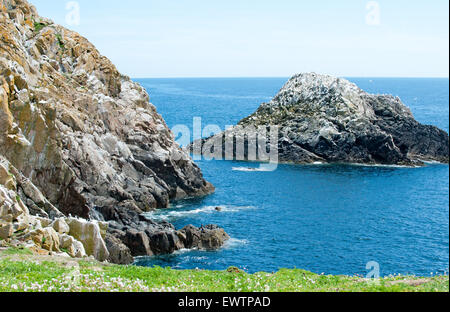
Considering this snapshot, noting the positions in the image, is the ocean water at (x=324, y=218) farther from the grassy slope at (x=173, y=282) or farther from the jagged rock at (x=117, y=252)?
the grassy slope at (x=173, y=282)

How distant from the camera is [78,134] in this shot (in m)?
68.7

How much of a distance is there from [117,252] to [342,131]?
78.8 m

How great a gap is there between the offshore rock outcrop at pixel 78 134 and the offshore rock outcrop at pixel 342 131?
124 ft

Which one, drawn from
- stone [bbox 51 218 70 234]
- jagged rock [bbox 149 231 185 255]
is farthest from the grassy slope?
jagged rock [bbox 149 231 185 255]

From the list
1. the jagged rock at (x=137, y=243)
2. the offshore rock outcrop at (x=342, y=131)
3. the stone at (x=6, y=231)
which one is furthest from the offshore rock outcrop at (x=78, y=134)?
the offshore rock outcrop at (x=342, y=131)

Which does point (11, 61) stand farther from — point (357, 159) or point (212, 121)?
point (212, 121)

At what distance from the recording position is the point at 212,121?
592ft

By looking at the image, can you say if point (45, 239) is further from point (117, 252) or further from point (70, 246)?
point (117, 252)

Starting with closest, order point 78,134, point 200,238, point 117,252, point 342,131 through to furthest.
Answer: point 117,252, point 200,238, point 78,134, point 342,131

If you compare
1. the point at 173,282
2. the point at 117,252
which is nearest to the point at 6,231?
the point at 117,252

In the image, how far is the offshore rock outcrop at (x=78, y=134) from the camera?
52.7 meters

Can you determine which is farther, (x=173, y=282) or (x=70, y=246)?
(x=70, y=246)
